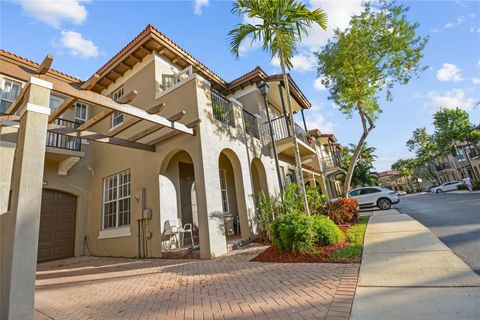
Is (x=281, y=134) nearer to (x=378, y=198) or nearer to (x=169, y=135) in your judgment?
(x=169, y=135)

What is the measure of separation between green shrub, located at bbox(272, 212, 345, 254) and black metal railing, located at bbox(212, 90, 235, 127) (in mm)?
4601

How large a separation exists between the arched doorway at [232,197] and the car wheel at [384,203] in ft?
33.9

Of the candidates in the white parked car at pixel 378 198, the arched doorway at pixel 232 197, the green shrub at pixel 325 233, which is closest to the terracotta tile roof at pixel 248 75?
the arched doorway at pixel 232 197

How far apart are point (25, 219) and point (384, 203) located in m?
17.3

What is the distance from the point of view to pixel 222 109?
355 inches

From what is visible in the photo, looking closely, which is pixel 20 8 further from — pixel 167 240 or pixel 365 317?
pixel 365 317

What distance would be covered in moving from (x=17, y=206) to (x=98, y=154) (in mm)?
8641

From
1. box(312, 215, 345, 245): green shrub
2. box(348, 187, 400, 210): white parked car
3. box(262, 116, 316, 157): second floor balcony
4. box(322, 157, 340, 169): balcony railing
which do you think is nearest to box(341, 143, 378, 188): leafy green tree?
box(322, 157, 340, 169): balcony railing

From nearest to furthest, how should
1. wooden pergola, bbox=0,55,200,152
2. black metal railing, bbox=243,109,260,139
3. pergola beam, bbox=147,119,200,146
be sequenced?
wooden pergola, bbox=0,55,200,152
pergola beam, bbox=147,119,200,146
black metal railing, bbox=243,109,260,139

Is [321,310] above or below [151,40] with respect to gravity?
below

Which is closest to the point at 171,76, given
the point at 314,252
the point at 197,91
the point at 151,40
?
the point at 151,40

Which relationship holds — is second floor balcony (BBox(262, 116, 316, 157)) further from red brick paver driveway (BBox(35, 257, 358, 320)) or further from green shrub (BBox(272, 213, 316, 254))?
red brick paver driveway (BBox(35, 257, 358, 320))

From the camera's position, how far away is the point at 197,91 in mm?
7746

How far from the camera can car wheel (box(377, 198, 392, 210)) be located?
49.0 feet
